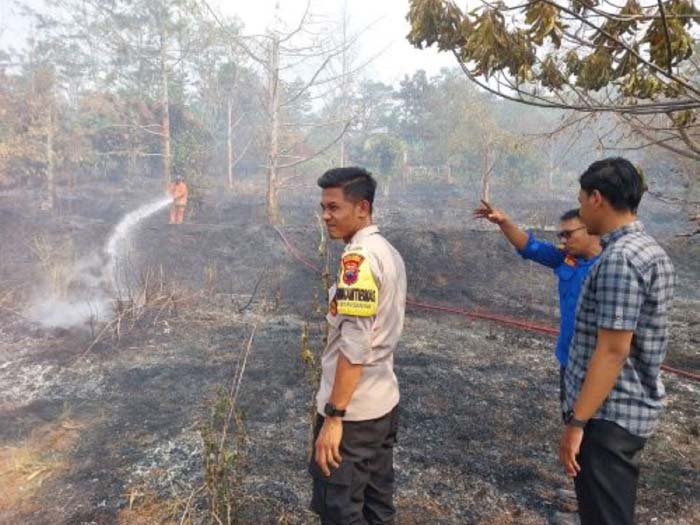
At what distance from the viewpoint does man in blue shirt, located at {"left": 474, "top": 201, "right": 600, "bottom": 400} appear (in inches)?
116

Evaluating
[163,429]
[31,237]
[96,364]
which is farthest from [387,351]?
[31,237]

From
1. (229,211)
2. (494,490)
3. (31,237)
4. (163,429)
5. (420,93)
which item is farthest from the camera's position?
(420,93)

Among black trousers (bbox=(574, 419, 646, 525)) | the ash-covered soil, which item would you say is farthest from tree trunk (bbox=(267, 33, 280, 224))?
black trousers (bbox=(574, 419, 646, 525))

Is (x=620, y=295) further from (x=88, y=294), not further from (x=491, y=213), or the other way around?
(x=88, y=294)

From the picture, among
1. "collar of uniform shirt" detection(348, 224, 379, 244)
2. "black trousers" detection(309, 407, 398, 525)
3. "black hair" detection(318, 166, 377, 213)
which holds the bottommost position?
"black trousers" detection(309, 407, 398, 525)

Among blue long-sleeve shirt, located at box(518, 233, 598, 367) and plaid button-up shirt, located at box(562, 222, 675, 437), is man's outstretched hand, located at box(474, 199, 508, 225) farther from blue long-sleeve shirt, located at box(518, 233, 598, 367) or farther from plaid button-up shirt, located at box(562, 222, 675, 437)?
plaid button-up shirt, located at box(562, 222, 675, 437)

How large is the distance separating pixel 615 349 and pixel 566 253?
1.52 metres

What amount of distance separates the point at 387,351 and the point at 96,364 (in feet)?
15.2

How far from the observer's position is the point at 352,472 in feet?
6.54

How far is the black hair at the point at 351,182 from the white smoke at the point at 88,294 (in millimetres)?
5016

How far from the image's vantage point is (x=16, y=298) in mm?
7441

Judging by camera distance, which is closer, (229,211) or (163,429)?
(163,429)

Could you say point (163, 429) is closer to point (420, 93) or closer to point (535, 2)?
point (535, 2)

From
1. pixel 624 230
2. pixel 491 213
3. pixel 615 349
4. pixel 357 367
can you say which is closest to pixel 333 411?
pixel 357 367
